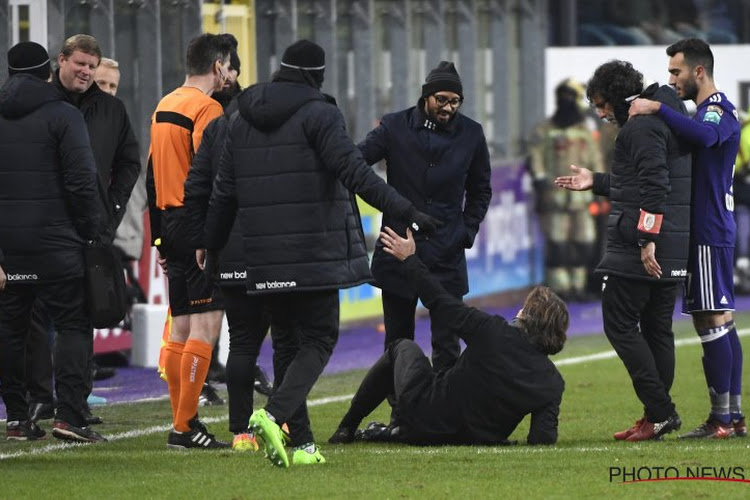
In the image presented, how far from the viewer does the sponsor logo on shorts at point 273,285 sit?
841cm

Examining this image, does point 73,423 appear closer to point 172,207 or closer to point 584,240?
point 172,207

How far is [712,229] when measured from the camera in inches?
376

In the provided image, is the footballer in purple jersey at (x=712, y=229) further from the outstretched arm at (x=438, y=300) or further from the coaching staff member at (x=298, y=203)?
the coaching staff member at (x=298, y=203)

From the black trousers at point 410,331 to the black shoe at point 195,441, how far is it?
1068mm

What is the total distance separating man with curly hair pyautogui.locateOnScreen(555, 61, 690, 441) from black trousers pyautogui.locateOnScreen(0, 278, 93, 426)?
2554mm

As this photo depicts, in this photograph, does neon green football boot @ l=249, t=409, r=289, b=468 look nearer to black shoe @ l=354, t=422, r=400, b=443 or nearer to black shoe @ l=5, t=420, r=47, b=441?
black shoe @ l=354, t=422, r=400, b=443

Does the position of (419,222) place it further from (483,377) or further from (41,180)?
(41,180)

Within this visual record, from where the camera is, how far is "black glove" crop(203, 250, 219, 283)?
29.3 feet

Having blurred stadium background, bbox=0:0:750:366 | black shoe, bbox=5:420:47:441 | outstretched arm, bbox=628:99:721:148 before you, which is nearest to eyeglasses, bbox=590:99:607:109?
outstretched arm, bbox=628:99:721:148

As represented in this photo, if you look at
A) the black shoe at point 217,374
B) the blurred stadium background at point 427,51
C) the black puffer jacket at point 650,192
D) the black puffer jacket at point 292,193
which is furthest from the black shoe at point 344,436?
the blurred stadium background at point 427,51

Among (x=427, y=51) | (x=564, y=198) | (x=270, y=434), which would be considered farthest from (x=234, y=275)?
(x=564, y=198)

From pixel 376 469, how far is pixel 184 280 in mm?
1675

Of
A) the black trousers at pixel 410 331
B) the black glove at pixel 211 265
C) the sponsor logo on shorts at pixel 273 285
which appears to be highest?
the black glove at pixel 211 265

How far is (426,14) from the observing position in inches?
786
